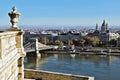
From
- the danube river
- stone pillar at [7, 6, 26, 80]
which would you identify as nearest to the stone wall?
stone pillar at [7, 6, 26, 80]

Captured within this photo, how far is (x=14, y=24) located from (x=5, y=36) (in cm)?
97

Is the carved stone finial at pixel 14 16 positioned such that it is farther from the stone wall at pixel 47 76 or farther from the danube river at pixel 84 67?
the danube river at pixel 84 67

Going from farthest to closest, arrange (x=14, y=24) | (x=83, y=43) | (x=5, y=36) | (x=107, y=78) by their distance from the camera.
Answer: (x=83, y=43) → (x=107, y=78) → (x=14, y=24) → (x=5, y=36)

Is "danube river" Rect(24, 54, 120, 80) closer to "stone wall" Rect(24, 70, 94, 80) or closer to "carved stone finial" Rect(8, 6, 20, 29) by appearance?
"stone wall" Rect(24, 70, 94, 80)

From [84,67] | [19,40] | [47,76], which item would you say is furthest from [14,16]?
[84,67]

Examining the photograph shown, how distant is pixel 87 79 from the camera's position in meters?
4.14

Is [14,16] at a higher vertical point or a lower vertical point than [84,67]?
higher

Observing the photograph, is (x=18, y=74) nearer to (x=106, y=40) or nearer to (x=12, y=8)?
(x=12, y=8)

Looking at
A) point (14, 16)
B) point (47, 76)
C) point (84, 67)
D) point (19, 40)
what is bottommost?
point (84, 67)

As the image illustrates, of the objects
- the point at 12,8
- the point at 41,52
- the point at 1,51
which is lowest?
the point at 41,52

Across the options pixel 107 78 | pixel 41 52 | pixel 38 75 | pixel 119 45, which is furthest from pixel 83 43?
pixel 38 75

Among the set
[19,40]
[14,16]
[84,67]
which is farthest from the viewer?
[84,67]

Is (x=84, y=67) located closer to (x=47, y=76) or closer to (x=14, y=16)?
(x=47, y=76)

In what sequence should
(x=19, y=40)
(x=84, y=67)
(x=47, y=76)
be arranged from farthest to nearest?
(x=84, y=67) → (x=47, y=76) → (x=19, y=40)
